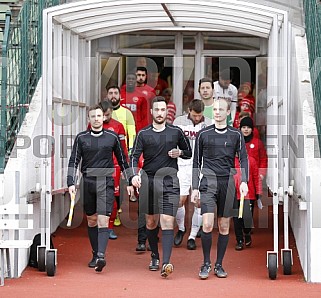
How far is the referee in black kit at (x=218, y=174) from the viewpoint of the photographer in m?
10.7

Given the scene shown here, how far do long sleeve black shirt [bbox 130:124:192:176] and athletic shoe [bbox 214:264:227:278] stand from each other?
49.5 inches

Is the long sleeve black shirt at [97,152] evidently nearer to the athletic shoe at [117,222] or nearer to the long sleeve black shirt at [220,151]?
the long sleeve black shirt at [220,151]

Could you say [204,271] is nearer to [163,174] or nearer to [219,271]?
[219,271]

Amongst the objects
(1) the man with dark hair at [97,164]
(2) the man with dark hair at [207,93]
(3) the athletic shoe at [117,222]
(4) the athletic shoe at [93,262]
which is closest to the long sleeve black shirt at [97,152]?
(1) the man with dark hair at [97,164]

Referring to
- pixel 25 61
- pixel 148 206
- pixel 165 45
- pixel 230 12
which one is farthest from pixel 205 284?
pixel 165 45

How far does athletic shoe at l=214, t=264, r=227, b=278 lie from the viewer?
10.7 meters

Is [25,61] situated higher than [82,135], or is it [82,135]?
[25,61]

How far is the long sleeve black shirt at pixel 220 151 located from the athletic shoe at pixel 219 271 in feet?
3.26

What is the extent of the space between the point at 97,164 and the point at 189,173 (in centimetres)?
191

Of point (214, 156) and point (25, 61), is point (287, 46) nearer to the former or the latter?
point (214, 156)

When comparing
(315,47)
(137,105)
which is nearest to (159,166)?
(315,47)

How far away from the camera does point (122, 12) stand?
11.8 metres

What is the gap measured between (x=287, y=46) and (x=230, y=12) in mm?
837

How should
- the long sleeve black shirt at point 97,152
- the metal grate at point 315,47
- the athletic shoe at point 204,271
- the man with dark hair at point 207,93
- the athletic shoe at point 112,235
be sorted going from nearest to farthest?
the athletic shoe at point 204,271 → the long sleeve black shirt at point 97,152 → the metal grate at point 315,47 → the man with dark hair at point 207,93 → the athletic shoe at point 112,235
